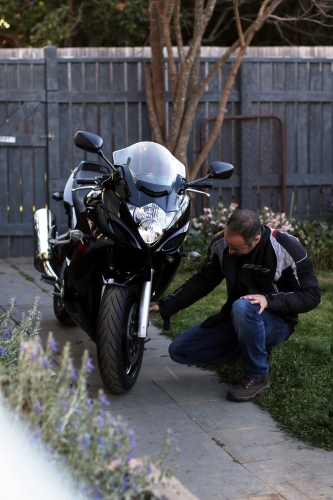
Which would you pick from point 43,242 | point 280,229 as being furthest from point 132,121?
point 43,242

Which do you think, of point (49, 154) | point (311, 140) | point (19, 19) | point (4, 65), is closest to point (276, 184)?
point (311, 140)

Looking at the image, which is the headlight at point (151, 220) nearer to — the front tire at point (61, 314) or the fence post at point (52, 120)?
the front tire at point (61, 314)

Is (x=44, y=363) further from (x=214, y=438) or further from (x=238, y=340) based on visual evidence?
(x=238, y=340)

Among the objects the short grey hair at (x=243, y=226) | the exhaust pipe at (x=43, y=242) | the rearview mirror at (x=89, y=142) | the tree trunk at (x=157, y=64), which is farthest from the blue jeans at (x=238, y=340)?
the tree trunk at (x=157, y=64)

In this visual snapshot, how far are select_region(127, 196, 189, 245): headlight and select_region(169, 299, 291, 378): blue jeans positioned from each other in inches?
23.4

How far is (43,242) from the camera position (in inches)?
245

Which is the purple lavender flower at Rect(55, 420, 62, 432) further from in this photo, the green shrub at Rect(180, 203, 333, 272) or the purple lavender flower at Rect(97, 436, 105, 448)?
the green shrub at Rect(180, 203, 333, 272)

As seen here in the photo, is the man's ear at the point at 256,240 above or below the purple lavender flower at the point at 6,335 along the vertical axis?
above

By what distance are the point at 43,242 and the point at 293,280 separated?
2292mm

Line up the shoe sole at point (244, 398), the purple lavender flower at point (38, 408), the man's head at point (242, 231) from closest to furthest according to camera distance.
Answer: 1. the purple lavender flower at point (38, 408)
2. the man's head at point (242, 231)
3. the shoe sole at point (244, 398)

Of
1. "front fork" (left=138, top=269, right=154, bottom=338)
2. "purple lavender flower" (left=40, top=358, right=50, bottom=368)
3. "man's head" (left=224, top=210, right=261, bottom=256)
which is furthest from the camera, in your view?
"front fork" (left=138, top=269, right=154, bottom=338)

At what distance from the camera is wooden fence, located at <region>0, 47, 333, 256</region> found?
9.64 meters

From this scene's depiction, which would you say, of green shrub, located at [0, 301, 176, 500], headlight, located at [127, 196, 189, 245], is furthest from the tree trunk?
green shrub, located at [0, 301, 176, 500]

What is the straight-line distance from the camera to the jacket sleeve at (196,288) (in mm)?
4891
